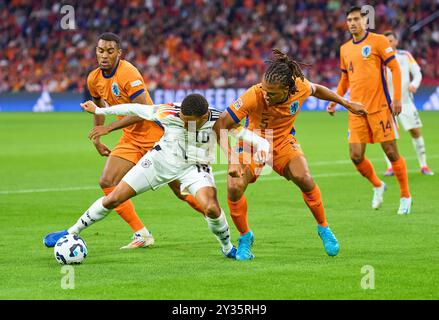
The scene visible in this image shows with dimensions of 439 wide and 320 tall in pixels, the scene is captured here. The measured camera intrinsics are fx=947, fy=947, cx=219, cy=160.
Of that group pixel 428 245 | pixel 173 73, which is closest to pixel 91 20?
pixel 173 73

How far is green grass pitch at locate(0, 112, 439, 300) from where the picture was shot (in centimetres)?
694

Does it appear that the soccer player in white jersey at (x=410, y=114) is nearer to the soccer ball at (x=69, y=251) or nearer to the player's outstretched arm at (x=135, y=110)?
the player's outstretched arm at (x=135, y=110)

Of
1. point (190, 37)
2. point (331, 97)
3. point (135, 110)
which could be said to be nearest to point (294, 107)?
point (331, 97)

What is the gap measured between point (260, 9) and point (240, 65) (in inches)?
133

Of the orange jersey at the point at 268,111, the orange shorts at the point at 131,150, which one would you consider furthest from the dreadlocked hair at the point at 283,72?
the orange shorts at the point at 131,150

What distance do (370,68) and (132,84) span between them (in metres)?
3.68

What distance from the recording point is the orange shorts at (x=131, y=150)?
9344 millimetres

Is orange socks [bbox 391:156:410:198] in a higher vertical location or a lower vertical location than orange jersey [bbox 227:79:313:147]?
lower

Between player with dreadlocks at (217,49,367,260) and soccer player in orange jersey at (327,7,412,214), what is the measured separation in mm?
2720

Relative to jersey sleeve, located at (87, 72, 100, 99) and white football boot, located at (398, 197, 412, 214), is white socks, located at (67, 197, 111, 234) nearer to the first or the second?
jersey sleeve, located at (87, 72, 100, 99)

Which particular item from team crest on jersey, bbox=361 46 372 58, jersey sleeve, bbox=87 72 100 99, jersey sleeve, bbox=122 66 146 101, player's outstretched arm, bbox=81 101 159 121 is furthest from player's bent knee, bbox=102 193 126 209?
team crest on jersey, bbox=361 46 372 58

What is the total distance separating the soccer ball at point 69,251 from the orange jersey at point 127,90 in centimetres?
164

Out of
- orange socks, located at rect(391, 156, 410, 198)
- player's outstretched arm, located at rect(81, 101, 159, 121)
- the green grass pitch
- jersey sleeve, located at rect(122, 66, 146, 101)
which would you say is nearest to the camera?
the green grass pitch
